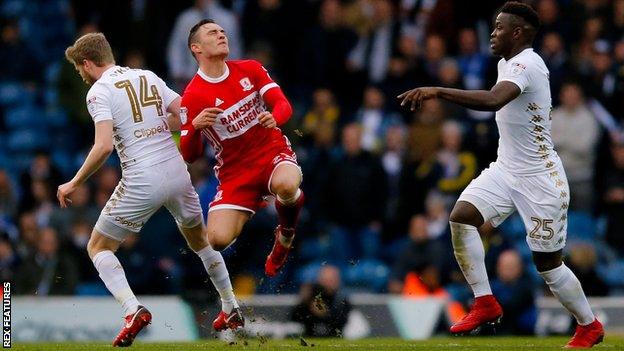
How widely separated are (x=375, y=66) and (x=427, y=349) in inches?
380

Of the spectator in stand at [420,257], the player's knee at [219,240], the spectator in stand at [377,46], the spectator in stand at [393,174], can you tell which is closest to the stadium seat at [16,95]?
the spectator in stand at [377,46]

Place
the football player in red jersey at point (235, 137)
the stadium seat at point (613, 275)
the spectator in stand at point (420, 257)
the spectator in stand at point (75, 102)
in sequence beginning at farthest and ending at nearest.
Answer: the spectator in stand at point (75, 102) < the stadium seat at point (613, 275) < the spectator in stand at point (420, 257) < the football player in red jersey at point (235, 137)

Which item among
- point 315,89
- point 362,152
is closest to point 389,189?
point 362,152

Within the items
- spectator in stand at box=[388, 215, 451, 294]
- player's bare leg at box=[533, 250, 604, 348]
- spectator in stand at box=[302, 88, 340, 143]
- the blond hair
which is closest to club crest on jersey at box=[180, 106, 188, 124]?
the blond hair

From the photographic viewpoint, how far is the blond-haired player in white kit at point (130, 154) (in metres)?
13.6

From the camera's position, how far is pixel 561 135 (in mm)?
20172

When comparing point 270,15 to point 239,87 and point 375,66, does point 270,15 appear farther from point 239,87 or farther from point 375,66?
point 239,87

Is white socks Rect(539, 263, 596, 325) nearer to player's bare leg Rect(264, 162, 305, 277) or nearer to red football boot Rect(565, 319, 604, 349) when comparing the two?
red football boot Rect(565, 319, 604, 349)

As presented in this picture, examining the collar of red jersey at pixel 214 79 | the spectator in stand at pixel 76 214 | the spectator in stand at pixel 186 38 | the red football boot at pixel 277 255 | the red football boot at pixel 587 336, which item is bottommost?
the spectator in stand at pixel 76 214

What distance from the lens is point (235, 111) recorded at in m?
13.9

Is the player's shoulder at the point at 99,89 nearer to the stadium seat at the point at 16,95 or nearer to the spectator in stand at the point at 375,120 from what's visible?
the spectator in stand at the point at 375,120

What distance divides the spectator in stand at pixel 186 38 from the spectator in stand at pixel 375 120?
236 cm

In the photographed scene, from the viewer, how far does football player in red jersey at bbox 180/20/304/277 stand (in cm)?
1387

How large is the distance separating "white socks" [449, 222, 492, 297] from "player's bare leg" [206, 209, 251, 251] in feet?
6.55
